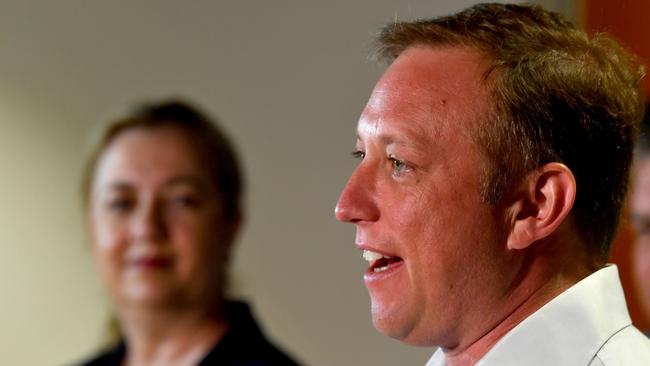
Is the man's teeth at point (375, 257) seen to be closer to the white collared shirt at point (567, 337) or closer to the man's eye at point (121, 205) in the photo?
the white collared shirt at point (567, 337)

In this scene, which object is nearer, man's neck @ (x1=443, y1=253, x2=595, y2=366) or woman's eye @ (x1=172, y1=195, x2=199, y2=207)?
man's neck @ (x1=443, y1=253, x2=595, y2=366)

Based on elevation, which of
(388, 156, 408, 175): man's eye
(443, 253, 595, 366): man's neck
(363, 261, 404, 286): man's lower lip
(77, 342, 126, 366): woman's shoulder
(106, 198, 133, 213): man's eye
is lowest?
(77, 342, 126, 366): woman's shoulder

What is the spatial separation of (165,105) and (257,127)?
462 millimetres

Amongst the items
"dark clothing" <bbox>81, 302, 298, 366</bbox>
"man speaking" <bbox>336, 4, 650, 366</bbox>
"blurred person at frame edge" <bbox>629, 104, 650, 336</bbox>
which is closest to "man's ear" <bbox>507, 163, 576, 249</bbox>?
"man speaking" <bbox>336, 4, 650, 366</bbox>

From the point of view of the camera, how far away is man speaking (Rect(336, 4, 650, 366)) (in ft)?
2.56

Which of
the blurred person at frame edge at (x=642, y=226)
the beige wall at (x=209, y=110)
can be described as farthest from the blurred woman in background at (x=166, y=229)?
the blurred person at frame edge at (x=642, y=226)

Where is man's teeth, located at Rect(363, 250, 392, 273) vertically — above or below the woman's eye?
above

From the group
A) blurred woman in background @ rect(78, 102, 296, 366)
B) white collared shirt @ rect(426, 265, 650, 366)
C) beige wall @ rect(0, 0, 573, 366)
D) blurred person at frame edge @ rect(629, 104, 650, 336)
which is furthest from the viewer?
beige wall @ rect(0, 0, 573, 366)

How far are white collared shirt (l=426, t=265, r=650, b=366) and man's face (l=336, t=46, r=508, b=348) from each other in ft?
0.11

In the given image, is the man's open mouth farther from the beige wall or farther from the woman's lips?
the beige wall

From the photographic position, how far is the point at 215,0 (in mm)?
2195

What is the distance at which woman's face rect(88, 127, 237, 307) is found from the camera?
1645 millimetres

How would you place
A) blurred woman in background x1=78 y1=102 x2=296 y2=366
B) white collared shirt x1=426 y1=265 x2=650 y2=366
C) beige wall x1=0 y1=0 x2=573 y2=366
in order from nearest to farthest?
white collared shirt x1=426 y1=265 x2=650 y2=366
blurred woman in background x1=78 y1=102 x2=296 y2=366
beige wall x1=0 y1=0 x2=573 y2=366

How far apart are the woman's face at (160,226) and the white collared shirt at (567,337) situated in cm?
92
